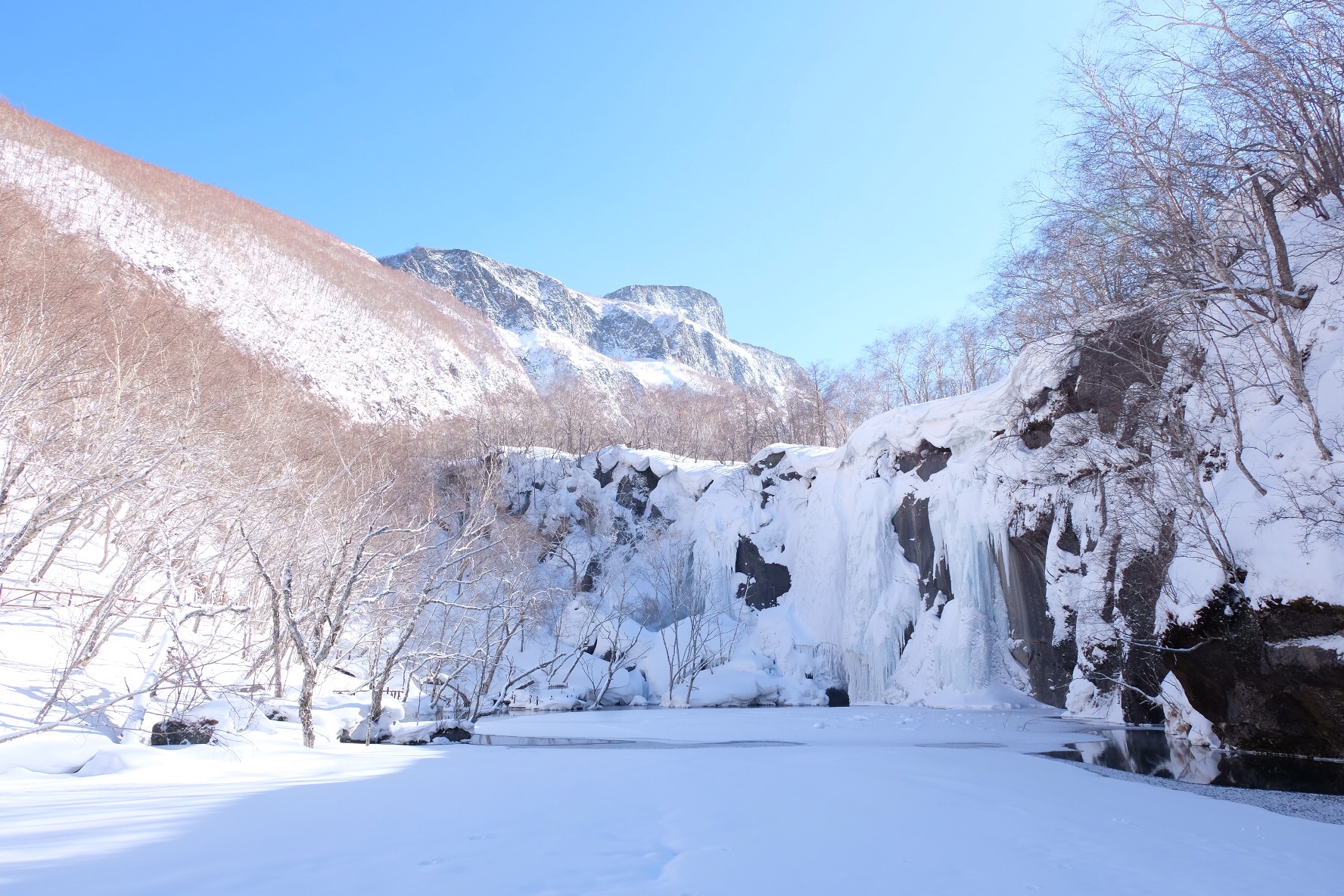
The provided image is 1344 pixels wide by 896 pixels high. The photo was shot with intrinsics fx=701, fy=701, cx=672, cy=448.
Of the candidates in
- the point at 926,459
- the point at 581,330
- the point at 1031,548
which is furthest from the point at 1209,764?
the point at 581,330

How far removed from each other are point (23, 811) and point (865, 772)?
5703 millimetres

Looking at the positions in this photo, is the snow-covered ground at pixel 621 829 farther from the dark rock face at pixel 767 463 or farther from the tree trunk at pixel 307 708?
the dark rock face at pixel 767 463

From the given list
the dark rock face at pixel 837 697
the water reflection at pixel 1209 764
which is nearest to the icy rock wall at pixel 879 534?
the dark rock face at pixel 837 697

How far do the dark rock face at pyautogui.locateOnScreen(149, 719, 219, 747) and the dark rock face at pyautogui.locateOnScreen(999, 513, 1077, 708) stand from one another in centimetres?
1503

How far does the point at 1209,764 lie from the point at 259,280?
4759 cm

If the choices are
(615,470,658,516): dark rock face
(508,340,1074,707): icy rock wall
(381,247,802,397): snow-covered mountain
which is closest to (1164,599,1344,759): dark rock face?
(508,340,1074,707): icy rock wall

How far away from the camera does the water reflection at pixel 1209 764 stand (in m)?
6.65

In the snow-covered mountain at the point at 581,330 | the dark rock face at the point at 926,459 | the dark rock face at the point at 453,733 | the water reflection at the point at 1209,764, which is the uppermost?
the snow-covered mountain at the point at 581,330

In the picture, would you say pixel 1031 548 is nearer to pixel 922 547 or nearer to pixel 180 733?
pixel 922 547

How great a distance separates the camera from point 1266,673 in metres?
7.78

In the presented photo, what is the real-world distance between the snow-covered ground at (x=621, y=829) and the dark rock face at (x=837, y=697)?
13.5 meters

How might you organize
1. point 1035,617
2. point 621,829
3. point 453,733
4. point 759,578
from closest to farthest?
1. point 621,829
2. point 453,733
3. point 1035,617
4. point 759,578

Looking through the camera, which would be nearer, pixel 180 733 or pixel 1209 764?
pixel 180 733

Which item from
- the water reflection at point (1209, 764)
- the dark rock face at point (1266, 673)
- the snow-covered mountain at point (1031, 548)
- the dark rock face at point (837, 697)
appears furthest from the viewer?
the dark rock face at point (837, 697)
